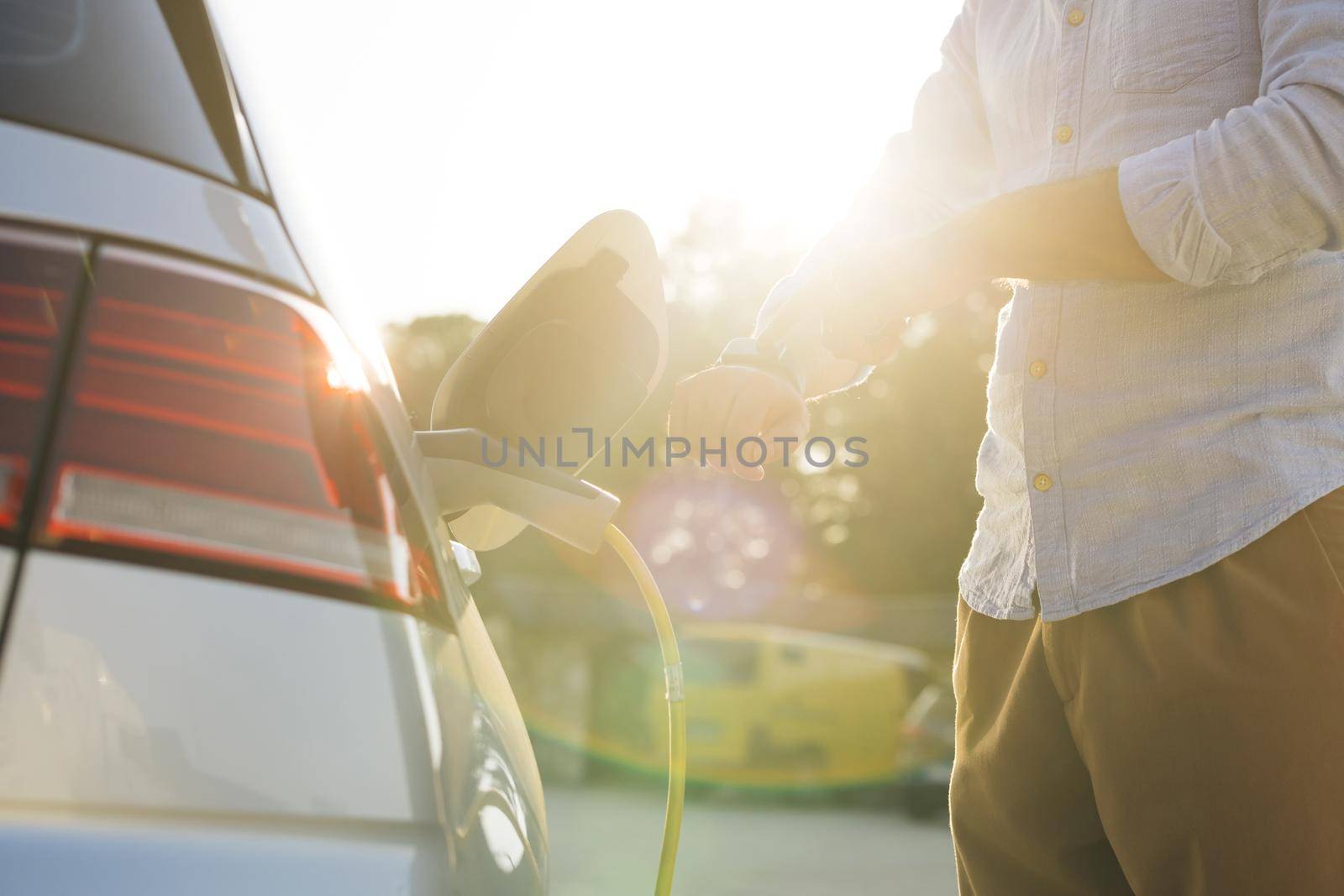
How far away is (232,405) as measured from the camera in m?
0.75

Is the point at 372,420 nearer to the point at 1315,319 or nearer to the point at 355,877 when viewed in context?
the point at 355,877

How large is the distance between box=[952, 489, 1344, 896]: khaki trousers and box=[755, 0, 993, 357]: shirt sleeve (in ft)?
2.00

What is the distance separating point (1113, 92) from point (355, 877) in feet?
3.57

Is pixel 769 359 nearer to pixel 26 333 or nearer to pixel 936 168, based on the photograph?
pixel 936 168

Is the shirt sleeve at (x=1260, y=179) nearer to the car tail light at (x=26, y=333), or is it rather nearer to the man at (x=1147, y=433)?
the man at (x=1147, y=433)

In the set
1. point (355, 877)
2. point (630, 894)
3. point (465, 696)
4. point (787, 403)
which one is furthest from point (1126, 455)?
point (630, 894)

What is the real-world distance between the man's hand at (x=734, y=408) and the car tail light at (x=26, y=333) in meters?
0.77

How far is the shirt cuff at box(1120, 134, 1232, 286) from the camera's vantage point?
111cm

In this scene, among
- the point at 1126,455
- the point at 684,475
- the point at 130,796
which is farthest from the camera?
the point at 684,475

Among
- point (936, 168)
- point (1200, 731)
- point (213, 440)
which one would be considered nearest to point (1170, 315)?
point (1200, 731)

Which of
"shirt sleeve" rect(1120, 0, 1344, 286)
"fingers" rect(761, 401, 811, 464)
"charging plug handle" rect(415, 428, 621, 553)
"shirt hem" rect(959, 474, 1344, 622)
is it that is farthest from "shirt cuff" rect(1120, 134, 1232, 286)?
"charging plug handle" rect(415, 428, 621, 553)

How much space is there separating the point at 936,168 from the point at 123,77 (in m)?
1.16

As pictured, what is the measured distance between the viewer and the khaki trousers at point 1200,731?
1.07 m

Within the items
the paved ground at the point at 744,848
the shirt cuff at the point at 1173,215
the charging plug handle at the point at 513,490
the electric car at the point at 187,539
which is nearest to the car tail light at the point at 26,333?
the electric car at the point at 187,539
